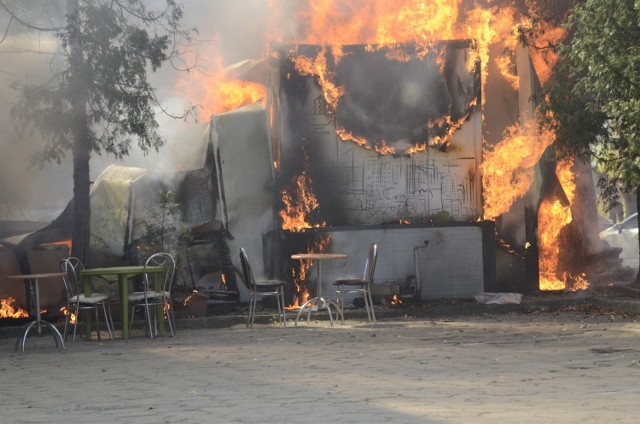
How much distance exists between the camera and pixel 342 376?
31.1ft

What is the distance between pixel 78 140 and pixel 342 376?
8.21m

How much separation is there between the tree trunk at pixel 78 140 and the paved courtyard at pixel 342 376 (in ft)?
7.74

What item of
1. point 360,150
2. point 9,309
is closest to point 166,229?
point 9,309

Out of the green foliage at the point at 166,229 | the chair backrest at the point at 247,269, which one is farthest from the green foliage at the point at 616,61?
the green foliage at the point at 166,229

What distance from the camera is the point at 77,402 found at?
8266 mm

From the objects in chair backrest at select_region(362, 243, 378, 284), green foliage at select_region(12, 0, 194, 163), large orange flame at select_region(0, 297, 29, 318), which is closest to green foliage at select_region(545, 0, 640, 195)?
chair backrest at select_region(362, 243, 378, 284)

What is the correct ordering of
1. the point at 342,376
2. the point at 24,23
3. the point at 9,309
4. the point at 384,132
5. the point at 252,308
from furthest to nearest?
the point at 384,132 → the point at 9,309 → the point at 252,308 → the point at 24,23 → the point at 342,376

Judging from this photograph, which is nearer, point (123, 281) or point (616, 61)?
point (616, 61)

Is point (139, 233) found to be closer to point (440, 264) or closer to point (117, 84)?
point (117, 84)

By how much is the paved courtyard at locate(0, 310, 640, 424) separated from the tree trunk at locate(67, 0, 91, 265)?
2358 mm

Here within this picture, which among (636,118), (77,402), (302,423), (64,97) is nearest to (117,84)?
(64,97)

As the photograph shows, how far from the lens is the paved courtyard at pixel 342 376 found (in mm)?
7395

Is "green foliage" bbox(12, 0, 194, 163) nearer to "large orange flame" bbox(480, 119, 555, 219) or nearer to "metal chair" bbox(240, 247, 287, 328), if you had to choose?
"metal chair" bbox(240, 247, 287, 328)

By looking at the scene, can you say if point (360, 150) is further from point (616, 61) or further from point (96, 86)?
point (616, 61)
